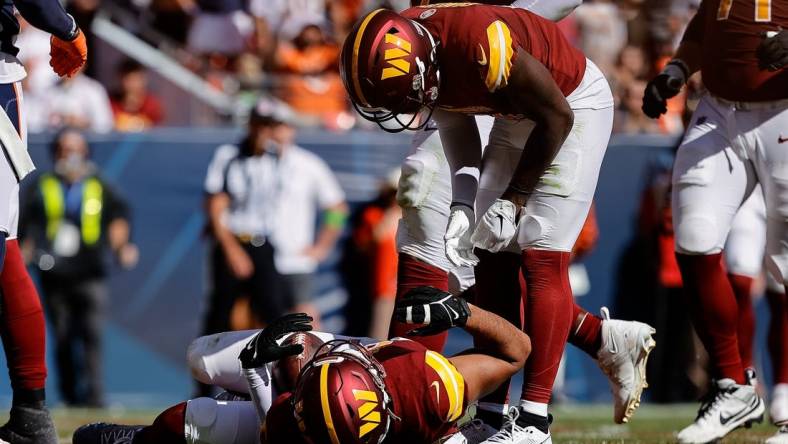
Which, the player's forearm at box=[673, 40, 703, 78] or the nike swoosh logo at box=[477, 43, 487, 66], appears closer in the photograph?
the nike swoosh logo at box=[477, 43, 487, 66]

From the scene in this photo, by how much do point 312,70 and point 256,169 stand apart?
1822 mm

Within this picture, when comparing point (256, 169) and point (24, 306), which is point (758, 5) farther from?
point (256, 169)

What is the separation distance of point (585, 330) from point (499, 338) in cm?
83

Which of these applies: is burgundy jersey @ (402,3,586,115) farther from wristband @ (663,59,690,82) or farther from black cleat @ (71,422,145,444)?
black cleat @ (71,422,145,444)

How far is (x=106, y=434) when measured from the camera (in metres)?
4.68

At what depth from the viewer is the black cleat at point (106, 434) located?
464cm

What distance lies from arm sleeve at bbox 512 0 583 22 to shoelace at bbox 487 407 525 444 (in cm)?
157

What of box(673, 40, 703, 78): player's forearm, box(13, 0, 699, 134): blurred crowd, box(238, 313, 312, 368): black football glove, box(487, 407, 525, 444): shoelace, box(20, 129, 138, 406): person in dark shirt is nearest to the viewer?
box(238, 313, 312, 368): black football glove

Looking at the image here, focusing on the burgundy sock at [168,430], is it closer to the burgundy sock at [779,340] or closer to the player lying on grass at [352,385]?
the player lying on grass at [352,385]

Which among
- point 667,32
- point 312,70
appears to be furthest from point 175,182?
point 667,32

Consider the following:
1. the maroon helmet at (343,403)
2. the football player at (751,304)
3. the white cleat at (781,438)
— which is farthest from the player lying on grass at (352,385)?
the football player at (751,304)

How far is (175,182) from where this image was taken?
31.1 feet

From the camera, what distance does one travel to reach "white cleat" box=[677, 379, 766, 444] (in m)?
5.38

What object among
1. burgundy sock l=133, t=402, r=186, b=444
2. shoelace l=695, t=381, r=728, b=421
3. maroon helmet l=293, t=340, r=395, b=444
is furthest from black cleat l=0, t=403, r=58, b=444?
shoelace l=695, t=381, r=728, b=421
